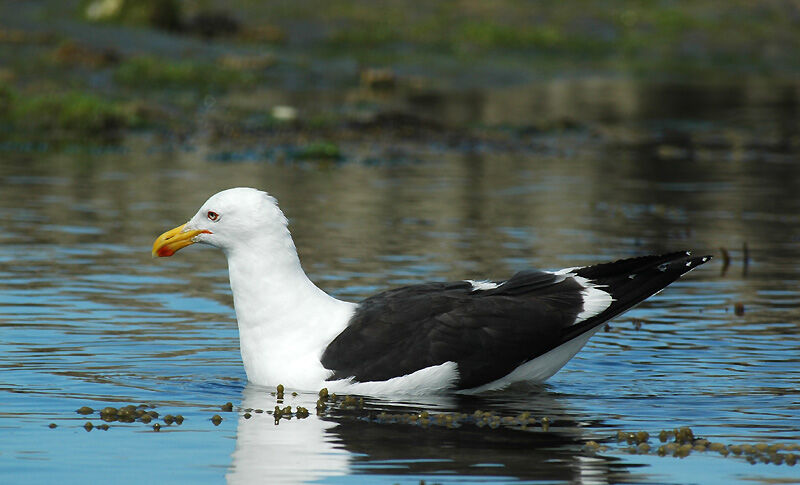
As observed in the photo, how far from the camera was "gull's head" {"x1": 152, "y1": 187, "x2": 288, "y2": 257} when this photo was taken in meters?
11.3

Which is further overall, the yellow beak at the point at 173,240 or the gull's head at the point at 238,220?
the yellow beak at the point at 173,240

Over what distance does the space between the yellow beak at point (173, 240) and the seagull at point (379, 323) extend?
0.01m

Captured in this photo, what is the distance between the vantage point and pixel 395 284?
1597cm

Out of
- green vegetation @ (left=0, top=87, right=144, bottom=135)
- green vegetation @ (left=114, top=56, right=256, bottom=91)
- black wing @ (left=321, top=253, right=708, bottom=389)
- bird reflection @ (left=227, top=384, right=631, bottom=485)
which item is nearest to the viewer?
bird reflection @ (left=227, top=384, right=631, bottom=485)

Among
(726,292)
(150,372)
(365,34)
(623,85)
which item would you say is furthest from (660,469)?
(365,34)

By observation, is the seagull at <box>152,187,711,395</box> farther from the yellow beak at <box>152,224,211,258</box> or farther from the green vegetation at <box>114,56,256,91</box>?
the green vegetation at <box>114,56,256,91</box>

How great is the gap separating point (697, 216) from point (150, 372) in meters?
11.8

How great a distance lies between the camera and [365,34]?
183 feet

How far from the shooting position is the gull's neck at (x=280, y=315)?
11156 millimetres

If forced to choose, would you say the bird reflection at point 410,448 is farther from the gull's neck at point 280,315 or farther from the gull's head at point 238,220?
the gull's head at point 238,220

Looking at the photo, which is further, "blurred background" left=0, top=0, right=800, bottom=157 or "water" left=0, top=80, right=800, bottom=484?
"blurred background" left=0, top=0, right=800, bottom=157

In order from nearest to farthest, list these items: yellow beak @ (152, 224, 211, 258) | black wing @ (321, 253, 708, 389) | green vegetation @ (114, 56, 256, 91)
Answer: black wing @ (321, 253, 708, 389) → yellow beak @ (152, 224, 211, 258) → green vegetation @ (114, 56, 256, 91)

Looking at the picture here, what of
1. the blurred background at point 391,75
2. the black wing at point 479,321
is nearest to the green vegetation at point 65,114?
the blurred background at point 391,75

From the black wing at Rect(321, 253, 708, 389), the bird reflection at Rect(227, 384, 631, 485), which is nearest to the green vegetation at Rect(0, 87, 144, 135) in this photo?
the black wing at Rect(321, 253, 708, 389)
